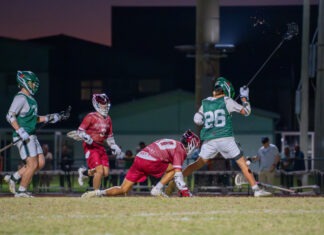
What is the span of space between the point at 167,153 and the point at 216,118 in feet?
3.37

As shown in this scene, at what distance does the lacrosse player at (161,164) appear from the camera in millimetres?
16831

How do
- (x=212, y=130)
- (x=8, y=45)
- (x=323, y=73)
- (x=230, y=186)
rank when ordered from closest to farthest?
(x=212, y=130), (x=230, y=186), (x=323, y=73), (x=8, y=45)

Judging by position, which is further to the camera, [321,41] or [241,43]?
[241,43]

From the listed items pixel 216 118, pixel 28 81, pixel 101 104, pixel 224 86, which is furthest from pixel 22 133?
pixel 224 86

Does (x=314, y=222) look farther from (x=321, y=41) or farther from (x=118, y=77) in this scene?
(x=118, y=77)

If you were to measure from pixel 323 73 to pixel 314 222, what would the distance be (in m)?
17.9

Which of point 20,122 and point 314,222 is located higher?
point 20,122

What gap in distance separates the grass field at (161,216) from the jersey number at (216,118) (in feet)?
6.11

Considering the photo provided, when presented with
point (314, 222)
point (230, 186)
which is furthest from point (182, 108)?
point (314, 222)

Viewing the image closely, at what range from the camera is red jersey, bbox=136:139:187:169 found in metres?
16.8

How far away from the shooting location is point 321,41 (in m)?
30.5

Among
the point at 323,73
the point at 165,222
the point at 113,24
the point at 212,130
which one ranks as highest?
the point at 113,24

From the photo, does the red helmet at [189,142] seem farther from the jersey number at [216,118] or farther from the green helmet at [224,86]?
the green helmet at [224,86]

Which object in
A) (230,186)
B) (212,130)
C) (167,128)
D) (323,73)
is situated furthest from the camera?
(167,128)
